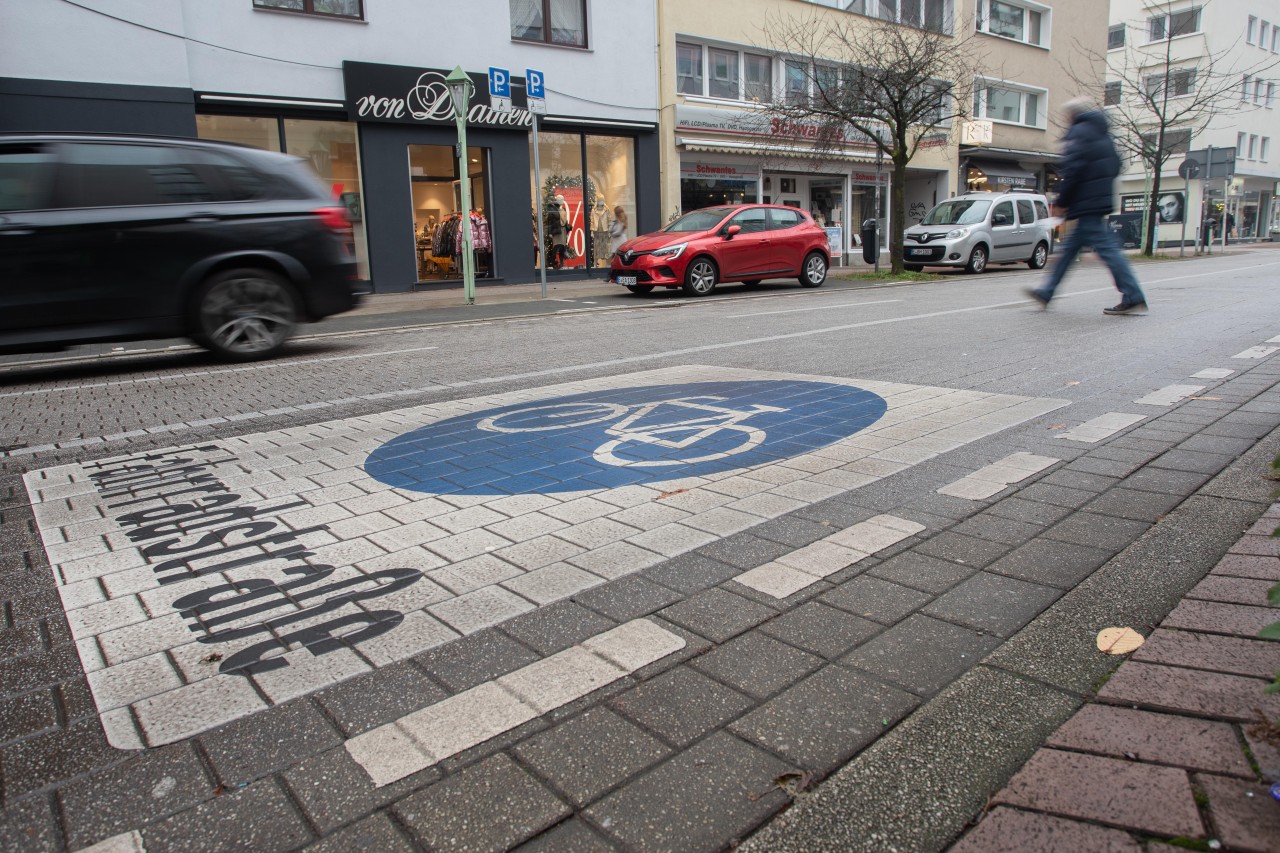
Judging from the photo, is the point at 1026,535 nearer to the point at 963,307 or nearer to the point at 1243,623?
the point at 1243,623

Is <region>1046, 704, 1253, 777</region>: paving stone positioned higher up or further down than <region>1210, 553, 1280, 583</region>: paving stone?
further down

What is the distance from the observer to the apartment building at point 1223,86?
157 feet

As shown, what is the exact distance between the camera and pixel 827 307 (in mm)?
12930

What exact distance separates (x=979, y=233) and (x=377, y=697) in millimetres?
21823

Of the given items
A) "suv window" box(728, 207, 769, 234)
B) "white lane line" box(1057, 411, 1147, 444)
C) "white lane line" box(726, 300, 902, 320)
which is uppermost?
"suv window" box(728, 207, 769, 234)

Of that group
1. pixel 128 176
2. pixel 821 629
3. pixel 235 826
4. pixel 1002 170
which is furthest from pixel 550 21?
pixel 1002 170

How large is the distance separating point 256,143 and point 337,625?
673 inches

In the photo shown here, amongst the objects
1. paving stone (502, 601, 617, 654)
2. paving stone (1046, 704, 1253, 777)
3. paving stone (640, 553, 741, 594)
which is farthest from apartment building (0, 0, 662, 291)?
paving stone (1046, 704, 1253, 777)

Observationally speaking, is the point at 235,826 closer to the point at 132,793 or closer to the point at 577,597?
the point at 132,793

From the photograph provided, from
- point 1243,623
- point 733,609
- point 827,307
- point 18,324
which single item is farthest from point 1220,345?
point 18,324

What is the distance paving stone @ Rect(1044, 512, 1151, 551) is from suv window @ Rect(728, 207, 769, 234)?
13.9m

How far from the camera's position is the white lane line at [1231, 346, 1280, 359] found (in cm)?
735

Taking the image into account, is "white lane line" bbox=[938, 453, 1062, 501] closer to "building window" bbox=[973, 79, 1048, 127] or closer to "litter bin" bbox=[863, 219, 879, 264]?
"litter bin" bbox=[863, 219, 879, 264]

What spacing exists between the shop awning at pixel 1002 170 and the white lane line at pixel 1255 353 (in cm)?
2878
